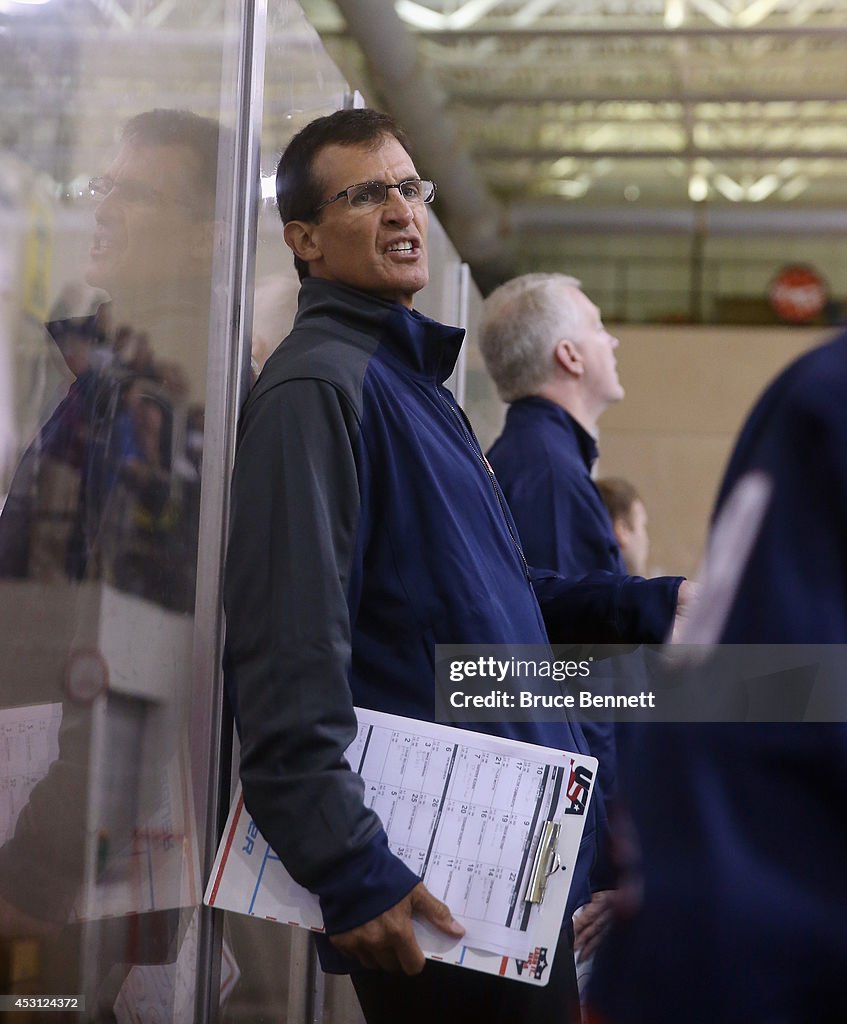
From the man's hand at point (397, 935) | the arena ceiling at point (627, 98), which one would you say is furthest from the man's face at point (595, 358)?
the arena ceiling at point (627, 98)

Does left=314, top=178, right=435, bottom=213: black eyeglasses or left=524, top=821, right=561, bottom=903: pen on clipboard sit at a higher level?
left=314, top=178, right=435, bottom=213: black eyeglasses

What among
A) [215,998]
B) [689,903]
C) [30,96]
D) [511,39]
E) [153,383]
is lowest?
[215,998]

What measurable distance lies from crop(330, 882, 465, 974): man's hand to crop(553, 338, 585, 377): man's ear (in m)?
1.48

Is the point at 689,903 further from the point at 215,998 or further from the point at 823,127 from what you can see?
the point at 823,127

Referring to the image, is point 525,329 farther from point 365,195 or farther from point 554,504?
point 365,195

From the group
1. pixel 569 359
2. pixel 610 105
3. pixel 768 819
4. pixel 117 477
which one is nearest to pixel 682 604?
pixel 117 477

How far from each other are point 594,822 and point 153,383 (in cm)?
71

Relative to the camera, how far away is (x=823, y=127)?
7941mm

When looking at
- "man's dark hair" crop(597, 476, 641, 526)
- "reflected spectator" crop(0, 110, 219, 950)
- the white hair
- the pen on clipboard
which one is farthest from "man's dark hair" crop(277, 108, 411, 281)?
"man's dark hair" crop(597, 476, 641, 526)

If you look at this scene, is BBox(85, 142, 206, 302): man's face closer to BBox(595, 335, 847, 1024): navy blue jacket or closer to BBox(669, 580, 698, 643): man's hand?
BBox(669, 580, 698, 643): man's hand

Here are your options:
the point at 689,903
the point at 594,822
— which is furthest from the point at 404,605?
the point at 689,903

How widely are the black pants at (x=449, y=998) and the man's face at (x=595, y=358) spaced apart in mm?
1428

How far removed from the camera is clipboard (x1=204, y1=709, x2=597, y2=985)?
127 centimetres

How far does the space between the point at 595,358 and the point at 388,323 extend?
116 centimetres
